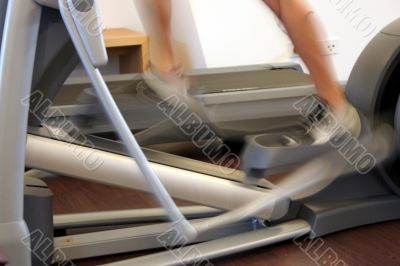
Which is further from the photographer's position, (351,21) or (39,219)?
(351,21)

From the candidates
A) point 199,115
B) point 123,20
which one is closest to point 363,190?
point 199,115

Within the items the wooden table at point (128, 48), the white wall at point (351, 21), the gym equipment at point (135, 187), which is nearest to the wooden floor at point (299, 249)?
the gym equipment at point (135, 187)

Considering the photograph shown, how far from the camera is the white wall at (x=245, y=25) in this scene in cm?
312

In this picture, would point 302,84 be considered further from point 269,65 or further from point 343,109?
point 343,109

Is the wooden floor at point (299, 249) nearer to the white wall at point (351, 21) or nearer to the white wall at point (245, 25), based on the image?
the white wall at point (245, 25)

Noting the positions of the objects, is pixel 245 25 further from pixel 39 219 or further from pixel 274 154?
pixel 39 219

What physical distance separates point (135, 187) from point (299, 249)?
0.58m

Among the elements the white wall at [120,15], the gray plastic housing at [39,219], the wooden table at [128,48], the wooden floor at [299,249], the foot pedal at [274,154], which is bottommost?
the wooden floor at [299,249]

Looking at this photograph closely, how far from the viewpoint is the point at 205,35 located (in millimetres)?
3203

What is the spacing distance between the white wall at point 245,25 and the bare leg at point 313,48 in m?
1.24

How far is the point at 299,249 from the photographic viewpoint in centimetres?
165

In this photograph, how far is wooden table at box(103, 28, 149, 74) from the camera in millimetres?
2842

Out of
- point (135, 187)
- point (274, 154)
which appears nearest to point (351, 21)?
point (274, 154)

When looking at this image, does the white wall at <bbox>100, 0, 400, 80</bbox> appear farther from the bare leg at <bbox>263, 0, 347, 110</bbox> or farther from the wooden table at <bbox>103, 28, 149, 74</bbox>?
the bare leg at <bbox>263, 0, 347, 110</bbox>
